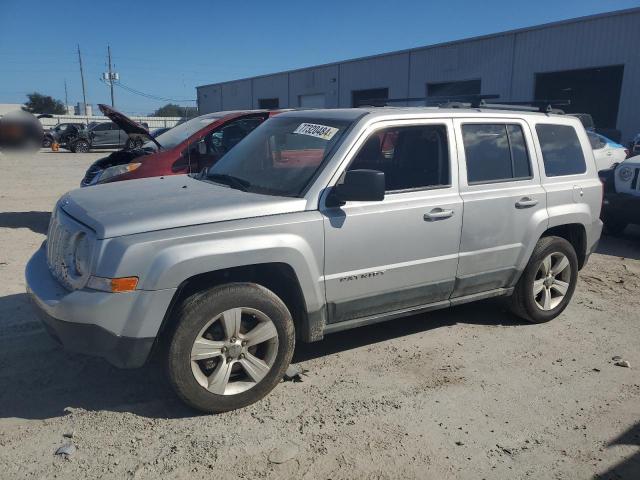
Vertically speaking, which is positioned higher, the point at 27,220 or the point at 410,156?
the point at 410,156

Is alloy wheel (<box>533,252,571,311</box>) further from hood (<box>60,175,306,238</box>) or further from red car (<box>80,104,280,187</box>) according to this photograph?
red car (<box>80,104,280,187</box>)

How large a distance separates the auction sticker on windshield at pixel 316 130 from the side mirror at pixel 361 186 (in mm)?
528

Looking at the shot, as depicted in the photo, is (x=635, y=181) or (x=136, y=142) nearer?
(x=635, y=181)

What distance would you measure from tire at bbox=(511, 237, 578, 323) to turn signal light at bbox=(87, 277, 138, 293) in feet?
10.9

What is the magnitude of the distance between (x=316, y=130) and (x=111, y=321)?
1.98 meters

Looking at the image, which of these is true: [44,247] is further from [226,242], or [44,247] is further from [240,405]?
[240,405]

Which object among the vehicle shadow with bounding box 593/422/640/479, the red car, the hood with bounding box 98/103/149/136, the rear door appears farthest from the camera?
the hood with bounding box 98/103/149/136

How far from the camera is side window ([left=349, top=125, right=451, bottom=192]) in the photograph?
4027mm

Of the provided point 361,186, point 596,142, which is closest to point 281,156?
point 361,186

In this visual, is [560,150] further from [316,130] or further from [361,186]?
[361,186]

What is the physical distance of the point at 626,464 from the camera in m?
3.02

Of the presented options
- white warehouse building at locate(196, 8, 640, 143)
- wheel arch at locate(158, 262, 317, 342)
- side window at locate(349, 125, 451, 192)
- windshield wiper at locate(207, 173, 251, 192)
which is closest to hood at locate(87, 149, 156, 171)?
windshield wiper at locate(207, 173, 251, 192)

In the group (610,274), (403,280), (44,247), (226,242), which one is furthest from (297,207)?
(610,274)

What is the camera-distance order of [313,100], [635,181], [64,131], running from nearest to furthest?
[635,181] → [64,131] → [313,100]
